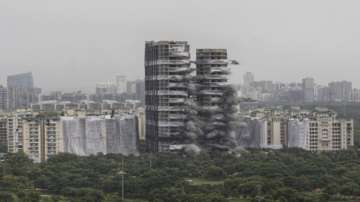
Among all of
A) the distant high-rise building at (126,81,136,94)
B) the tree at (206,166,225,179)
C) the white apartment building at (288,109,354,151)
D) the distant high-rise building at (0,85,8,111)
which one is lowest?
the tree at (206,166,225,179)

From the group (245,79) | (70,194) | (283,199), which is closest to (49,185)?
(70,194)

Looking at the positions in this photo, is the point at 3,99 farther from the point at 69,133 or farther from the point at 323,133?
the point at 323,133

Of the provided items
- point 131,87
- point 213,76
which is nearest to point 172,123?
point 213,76

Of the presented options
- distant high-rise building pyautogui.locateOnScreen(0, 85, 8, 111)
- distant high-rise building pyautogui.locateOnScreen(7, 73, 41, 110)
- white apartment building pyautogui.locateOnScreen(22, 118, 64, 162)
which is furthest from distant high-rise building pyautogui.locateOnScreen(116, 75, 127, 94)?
white apartment building pyautogui.locateOnScreen(22, 118, 64, 162)

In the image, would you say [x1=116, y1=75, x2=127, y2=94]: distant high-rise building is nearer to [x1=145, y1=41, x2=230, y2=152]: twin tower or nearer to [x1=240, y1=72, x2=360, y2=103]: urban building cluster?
[x1=240, y1=72, x2=360, y2=103]: urban building cluster

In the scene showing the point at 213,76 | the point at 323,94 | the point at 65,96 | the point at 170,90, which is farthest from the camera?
the point at 323,94

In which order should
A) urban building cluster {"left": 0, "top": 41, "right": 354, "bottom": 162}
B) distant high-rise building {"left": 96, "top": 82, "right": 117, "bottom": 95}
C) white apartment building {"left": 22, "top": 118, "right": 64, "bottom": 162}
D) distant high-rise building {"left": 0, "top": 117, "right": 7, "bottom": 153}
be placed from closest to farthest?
white apartment building {"left": 22, "top": 118, "right": 64, "bottom": 162}, urban building cluster {"left": 0, "top": 41, "right": 354, "bottom": 162}, distant high-rise building {"left": 0, "top": 117, "right": 7, "bottom": 153}, distant high-rise building {"left": 96, "top": 82, "right": 117, "bottom": 95}

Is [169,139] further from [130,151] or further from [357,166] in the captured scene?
[357,166]
